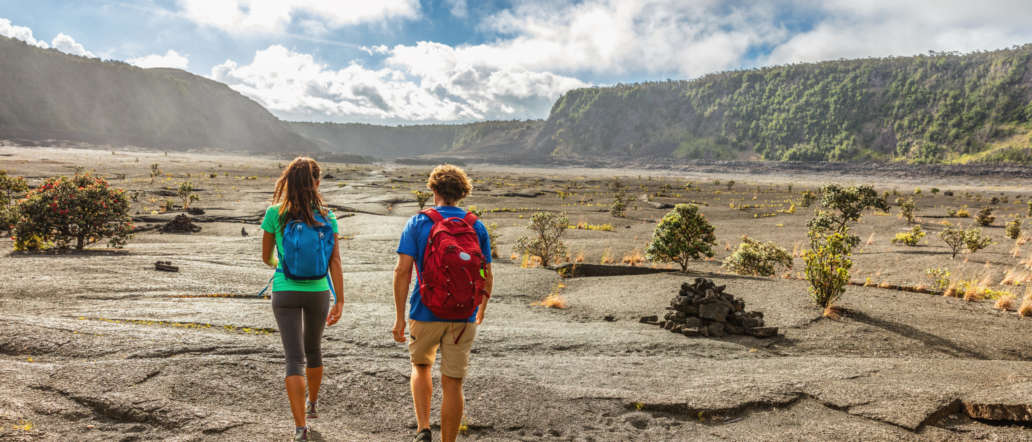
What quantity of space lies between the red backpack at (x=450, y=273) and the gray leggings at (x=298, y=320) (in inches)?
36.7

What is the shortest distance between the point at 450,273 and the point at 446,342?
534 millimetres

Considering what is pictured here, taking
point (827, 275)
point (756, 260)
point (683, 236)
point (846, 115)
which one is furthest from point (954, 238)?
point (846, 115)

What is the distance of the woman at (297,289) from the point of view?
3.79 metres

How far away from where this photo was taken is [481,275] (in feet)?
11.7

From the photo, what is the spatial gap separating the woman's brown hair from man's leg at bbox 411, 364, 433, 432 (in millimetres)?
1351

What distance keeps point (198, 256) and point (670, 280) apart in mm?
12404

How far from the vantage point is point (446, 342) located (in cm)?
361

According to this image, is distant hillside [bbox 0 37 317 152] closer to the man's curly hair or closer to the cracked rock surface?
the cracked rock surface

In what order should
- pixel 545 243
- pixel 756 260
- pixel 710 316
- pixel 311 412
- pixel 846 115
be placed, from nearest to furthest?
pixel 311 412
pixel 710 316
pixel 756 260
pixel 545 243
pixel 846 115

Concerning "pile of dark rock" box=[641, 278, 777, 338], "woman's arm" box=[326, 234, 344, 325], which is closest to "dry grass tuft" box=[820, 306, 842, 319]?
"pile of dark rock" box=[641, 278, 777, 338]

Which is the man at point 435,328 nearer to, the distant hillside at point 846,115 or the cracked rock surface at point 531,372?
the cracked rock surface at point 531,372

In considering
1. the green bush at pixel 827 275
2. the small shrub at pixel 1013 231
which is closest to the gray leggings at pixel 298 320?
the green bush at pixel 827 275

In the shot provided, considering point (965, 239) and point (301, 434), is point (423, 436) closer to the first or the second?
point (301, 434)

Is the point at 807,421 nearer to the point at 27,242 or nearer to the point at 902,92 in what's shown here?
the point at 27,242
